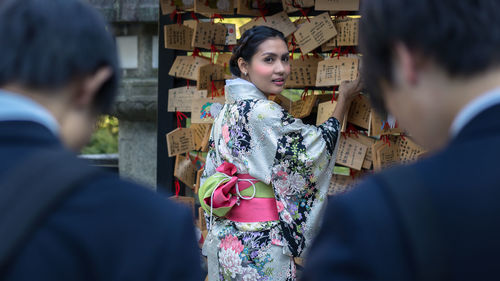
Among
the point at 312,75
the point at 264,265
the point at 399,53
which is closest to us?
the point at 399,53

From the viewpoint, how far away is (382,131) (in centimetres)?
A: 371

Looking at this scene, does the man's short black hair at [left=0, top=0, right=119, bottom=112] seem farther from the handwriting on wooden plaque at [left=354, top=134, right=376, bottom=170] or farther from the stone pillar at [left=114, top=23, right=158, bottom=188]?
the stone pillar at [left=114, top=23, right=158, bottom=188]

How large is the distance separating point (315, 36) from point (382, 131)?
84 cm

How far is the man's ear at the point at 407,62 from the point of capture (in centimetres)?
113

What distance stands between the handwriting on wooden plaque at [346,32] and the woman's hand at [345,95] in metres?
0.35

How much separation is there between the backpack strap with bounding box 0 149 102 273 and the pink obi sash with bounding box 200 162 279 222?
2342 mm

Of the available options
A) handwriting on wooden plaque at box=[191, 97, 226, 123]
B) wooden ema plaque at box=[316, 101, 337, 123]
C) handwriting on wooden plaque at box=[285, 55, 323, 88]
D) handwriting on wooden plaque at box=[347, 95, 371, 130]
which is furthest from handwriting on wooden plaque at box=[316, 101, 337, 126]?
handwriting on wooden plaque at box=[191, 97, 226, 123]

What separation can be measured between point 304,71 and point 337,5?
0.54 m

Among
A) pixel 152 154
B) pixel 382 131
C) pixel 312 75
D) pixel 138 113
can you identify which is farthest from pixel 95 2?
pixel 382 131

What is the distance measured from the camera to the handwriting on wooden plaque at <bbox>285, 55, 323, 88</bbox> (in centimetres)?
407

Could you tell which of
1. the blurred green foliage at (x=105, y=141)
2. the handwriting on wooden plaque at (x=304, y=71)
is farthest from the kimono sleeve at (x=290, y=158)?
the blurred green foliage at (x=105, y=141)

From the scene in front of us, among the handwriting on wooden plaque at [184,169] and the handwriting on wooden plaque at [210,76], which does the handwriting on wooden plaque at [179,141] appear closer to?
the handwriting on wooden plaque at [184,169]

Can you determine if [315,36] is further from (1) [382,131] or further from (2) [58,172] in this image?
(2) [58,172]

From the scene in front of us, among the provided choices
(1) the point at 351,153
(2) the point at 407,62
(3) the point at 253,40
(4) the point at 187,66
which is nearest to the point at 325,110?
(1) the point at 351,153
